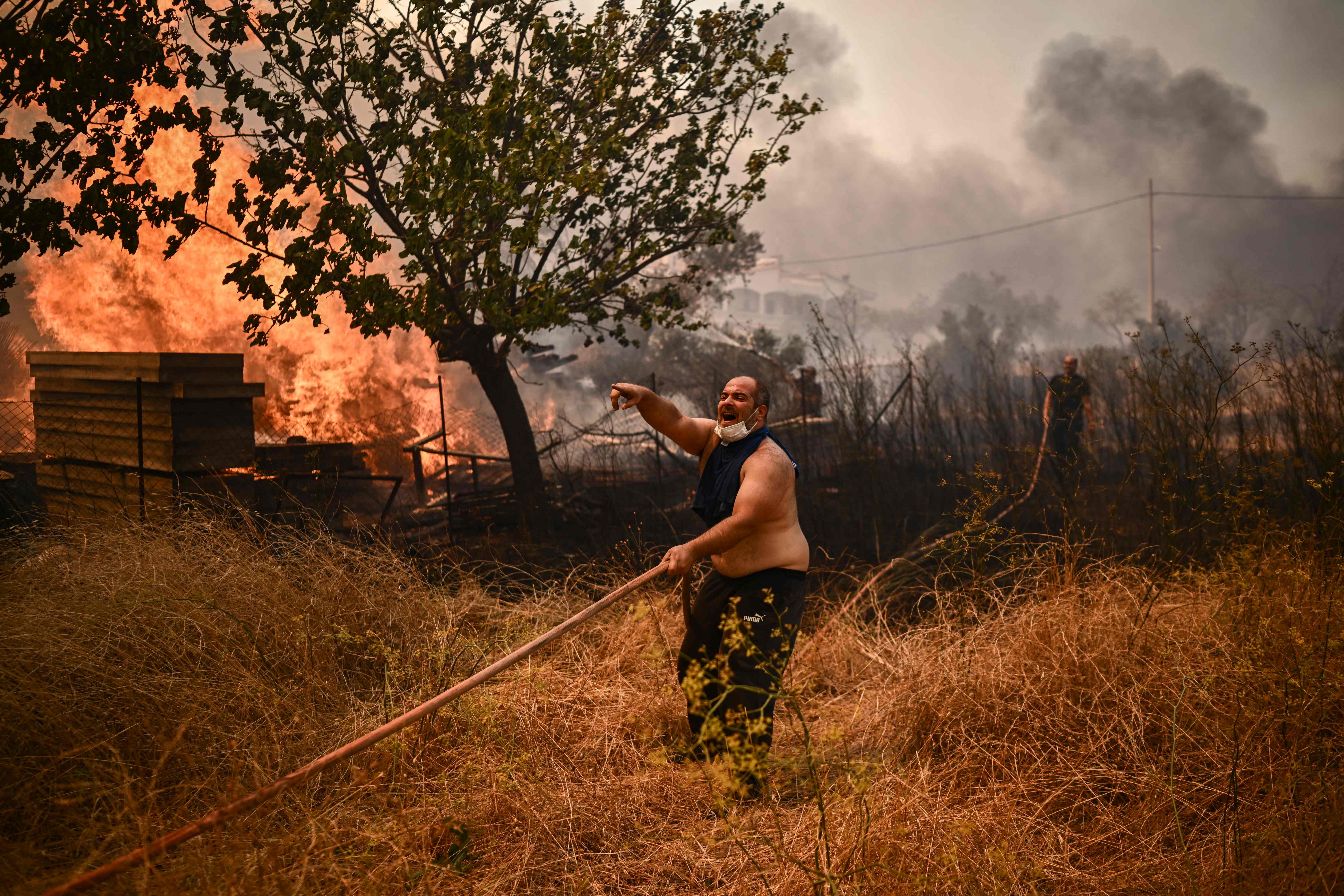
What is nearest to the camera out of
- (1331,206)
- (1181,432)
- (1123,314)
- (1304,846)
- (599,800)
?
(1304,846)

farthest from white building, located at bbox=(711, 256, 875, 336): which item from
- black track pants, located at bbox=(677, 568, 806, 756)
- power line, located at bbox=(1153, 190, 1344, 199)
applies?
black track pants, located at bbox=(677, 568, 806, 756)

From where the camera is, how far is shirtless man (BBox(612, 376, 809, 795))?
3.44 metres

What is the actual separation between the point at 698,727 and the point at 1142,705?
1834mm

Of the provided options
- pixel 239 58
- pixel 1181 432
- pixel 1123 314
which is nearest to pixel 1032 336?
pixel 1123 314

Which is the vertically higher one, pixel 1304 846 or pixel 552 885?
pixel 1304 846

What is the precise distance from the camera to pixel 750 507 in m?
3.44

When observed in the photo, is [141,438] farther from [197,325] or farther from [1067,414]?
[197,325]

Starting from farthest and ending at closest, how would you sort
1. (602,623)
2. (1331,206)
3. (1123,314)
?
(1123,314), (1331,206), (602,623)

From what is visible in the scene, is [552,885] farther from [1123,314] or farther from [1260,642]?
[1123,314]

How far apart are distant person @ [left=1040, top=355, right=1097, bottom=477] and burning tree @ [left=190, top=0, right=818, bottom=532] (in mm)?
3163

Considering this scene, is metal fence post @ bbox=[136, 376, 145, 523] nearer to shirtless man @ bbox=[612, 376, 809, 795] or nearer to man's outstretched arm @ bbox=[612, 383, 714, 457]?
man's outstretched arm @ bbox=[612, 383, 714, 457]

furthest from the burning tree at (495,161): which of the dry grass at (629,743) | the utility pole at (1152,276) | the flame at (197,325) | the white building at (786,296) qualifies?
the white building at (786,296)

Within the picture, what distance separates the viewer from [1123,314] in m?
47.7

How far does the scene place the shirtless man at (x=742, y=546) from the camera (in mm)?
3443
